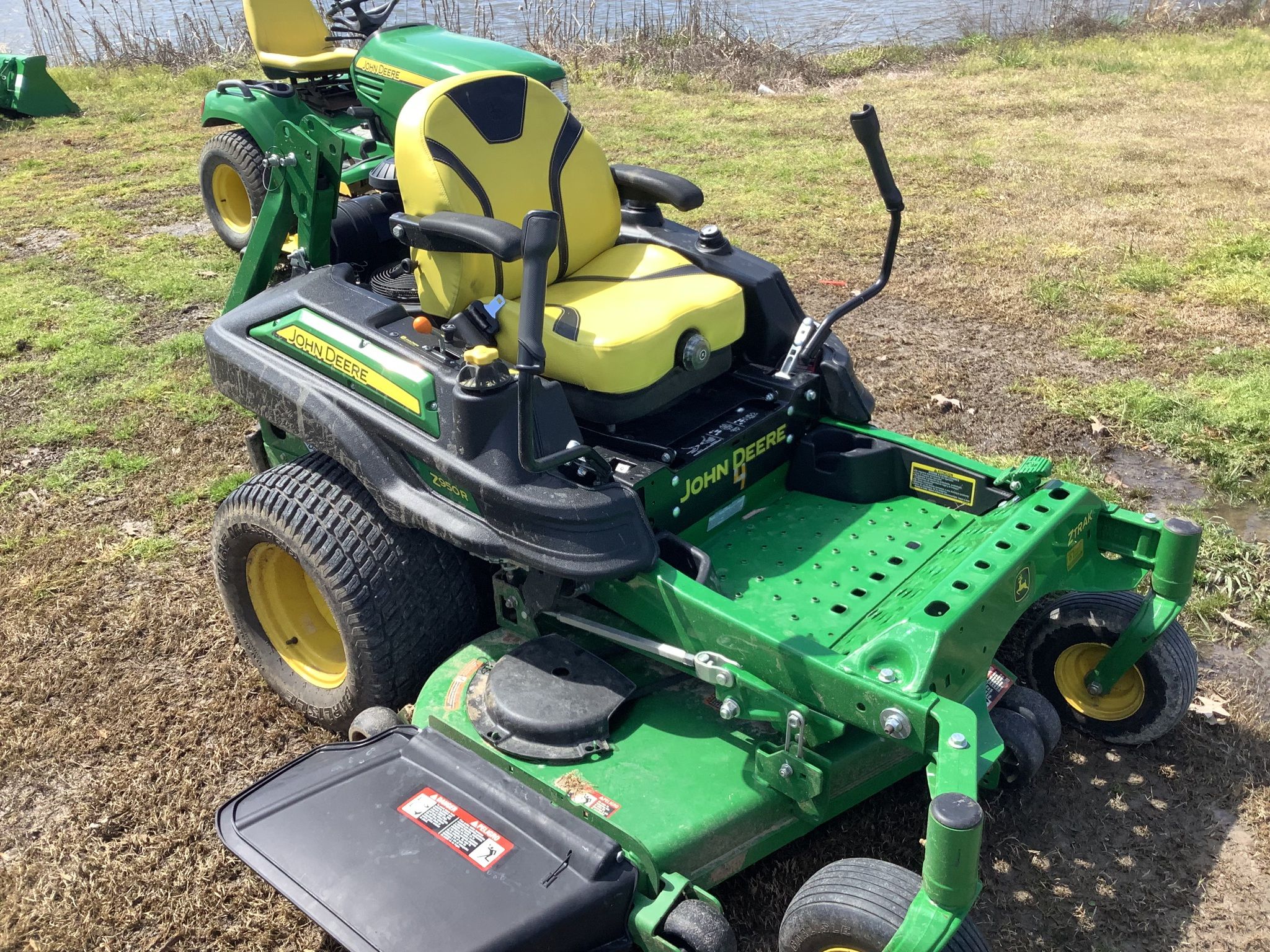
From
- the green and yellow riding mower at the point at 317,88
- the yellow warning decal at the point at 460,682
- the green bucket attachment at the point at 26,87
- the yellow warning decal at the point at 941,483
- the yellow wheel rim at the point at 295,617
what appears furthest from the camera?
the green bucket attachment at the point at 26,87

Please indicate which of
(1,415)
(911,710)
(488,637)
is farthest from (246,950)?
(1,415)

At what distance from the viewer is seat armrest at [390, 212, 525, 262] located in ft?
8.81

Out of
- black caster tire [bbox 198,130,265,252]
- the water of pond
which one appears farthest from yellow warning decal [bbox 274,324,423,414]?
the water of pond

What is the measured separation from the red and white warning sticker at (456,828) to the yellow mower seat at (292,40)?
4891mm

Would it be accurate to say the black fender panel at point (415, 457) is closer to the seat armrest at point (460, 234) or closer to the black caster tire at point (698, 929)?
the seat armrest at point (460, 234)

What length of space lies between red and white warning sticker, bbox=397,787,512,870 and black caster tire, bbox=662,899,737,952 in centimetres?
35

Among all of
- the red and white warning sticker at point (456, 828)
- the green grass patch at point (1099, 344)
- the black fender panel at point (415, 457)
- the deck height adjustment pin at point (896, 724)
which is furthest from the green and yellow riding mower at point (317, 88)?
the deck height adjustment pin at point (896, 724)

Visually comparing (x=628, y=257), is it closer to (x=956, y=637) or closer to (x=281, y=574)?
(x=281, y=574)

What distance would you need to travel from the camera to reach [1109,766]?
2939mm

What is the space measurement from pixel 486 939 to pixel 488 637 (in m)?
0.90

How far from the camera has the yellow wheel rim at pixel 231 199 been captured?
21.3 ft

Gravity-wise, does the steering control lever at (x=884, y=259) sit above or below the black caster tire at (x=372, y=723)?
above

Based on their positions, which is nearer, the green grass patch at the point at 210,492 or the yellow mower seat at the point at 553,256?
the yellow mower seat at the point at 553,256

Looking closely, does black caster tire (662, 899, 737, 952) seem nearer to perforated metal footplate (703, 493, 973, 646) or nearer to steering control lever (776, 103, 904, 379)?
perforated metal footplate (703, 493, 973, 646)
